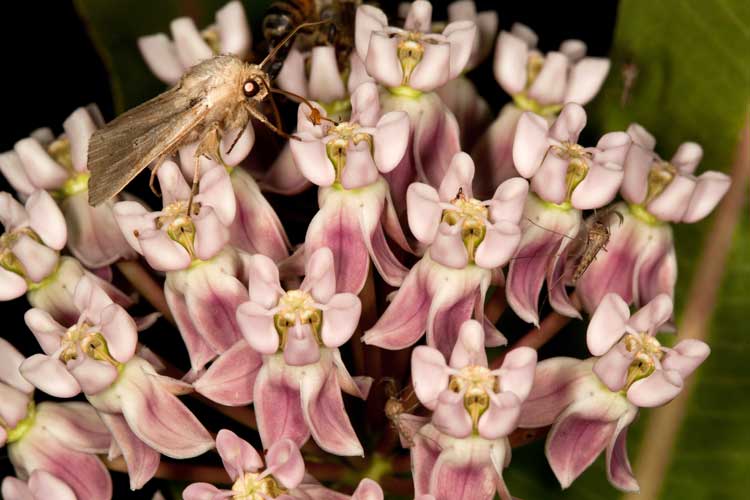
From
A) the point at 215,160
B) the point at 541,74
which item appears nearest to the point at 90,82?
the point at 215,160

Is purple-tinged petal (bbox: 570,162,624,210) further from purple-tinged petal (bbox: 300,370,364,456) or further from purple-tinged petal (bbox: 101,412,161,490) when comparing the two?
purple-tinged petal (bbox: 101,412,161,490)

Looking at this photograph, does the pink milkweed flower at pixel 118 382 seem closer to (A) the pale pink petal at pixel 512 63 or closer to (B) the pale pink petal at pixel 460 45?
(B) the pale pink petal at pixel 460 45

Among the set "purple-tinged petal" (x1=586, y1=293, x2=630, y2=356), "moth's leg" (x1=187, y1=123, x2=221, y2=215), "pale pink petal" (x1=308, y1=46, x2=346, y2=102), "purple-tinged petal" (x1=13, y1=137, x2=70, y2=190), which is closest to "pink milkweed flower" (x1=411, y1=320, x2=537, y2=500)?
"purple-tinged petal" (x1=586, y1=293, x2=630, y2=356)

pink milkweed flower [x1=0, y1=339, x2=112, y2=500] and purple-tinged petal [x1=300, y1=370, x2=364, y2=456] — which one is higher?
purple-tinged petal [x1=300, y1=370, x2=364, y2=456]

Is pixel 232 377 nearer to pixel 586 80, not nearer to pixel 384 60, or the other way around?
pixel 384 60

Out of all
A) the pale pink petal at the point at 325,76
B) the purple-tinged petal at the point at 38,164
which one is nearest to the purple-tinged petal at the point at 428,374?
the pale pink petal at the point at 325,76
